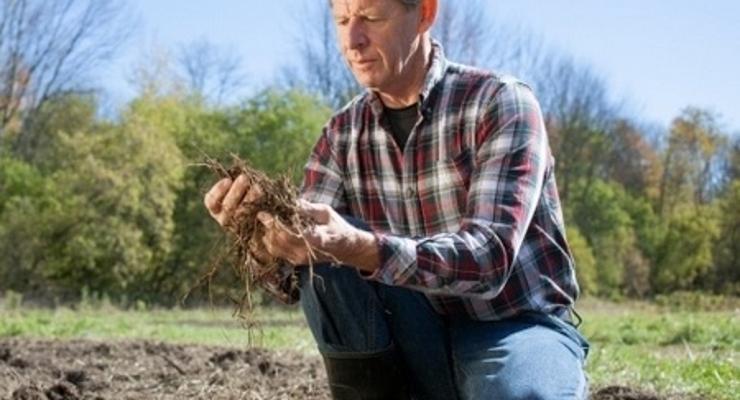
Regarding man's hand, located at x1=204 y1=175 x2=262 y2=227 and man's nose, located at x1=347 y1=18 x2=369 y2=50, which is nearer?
man's hand, located at x1=204 y1=175 x2=262 y2=227

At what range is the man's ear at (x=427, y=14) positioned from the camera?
2.60 m

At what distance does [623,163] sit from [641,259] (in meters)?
4.12

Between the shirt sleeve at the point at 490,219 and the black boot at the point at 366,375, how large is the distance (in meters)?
0.39

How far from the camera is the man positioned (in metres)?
2.42

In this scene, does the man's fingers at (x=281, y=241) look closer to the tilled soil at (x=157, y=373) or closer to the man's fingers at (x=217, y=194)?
the man's fingers at (x=217, y=194)

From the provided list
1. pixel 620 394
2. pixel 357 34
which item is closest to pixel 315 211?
pixel 357 34

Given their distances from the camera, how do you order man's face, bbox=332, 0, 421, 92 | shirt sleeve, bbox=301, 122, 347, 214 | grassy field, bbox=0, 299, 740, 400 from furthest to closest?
1. grassy field, bbox=0, 299, 740, 400
2. shirt sleeve, bbox=301, 122, 347, 214
3. man's face, bbox=332, 0, 421, 92

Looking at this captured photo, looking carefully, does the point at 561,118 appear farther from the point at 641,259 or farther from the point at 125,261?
the point at 125,261

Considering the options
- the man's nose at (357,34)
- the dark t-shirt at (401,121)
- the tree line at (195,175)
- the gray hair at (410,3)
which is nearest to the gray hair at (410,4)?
the gray hair at (410,3)

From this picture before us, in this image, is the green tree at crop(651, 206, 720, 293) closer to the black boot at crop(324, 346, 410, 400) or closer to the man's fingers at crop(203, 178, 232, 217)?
the black boot at crop(324, 346, 410, 400)

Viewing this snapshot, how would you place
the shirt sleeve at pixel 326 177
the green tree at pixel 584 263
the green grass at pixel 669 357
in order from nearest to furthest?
1. the shirt sleeve at pixel 326 177
2. the green grass at pixel 669 357
3. the green tree at pixel 584 263

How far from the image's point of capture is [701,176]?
31500mm

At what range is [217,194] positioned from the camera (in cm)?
229

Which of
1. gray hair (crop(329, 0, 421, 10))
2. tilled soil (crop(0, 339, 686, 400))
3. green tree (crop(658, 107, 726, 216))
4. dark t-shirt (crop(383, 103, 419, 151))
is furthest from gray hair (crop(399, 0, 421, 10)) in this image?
green tree (crop(658, 107, 726, 216))
